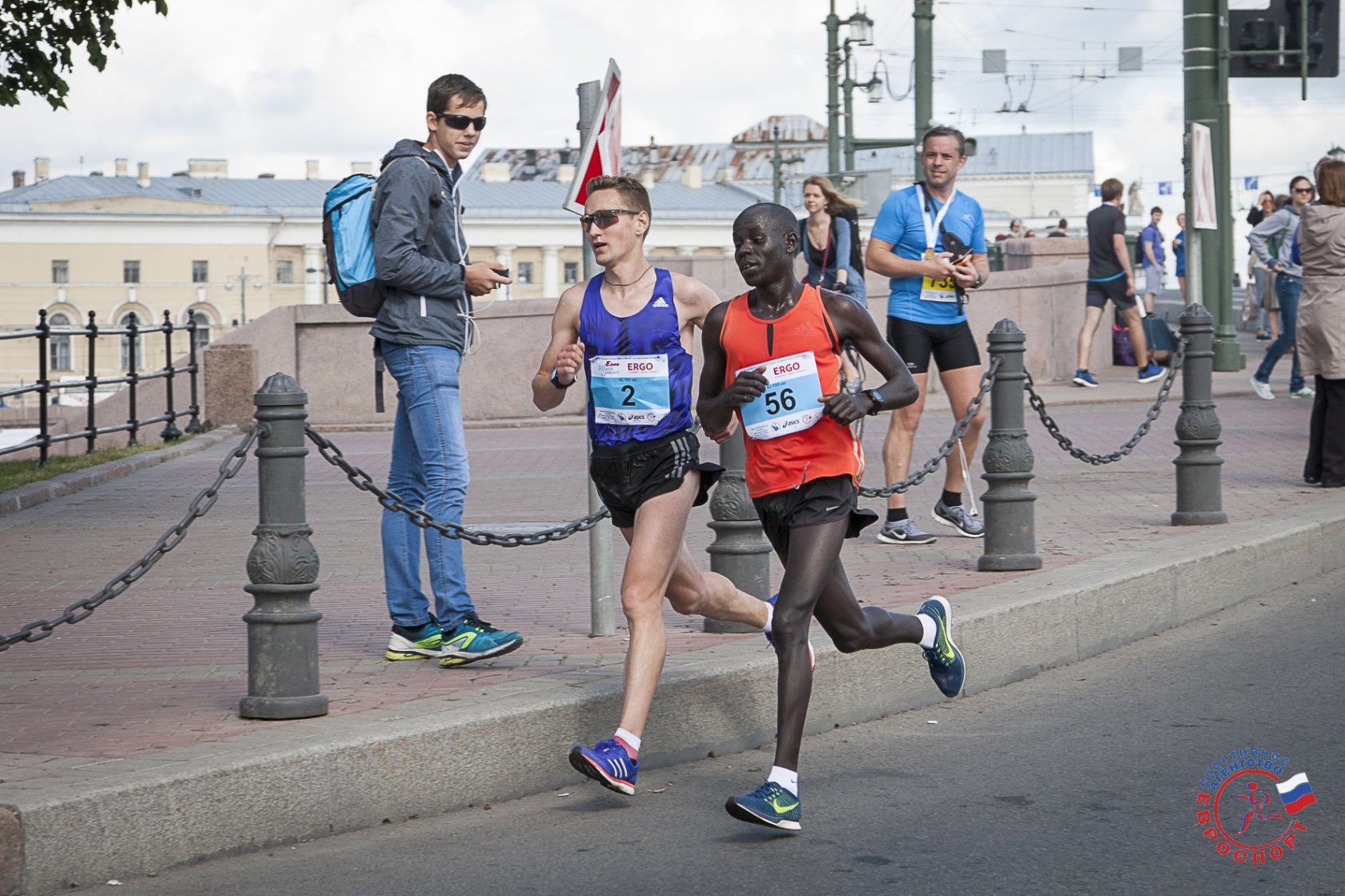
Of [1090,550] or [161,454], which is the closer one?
[1090,550]

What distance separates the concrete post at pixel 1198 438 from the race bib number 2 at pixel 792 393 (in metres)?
4.78

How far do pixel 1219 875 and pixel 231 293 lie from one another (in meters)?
114

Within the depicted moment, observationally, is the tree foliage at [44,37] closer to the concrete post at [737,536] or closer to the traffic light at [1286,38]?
the concrete post at [737,536]

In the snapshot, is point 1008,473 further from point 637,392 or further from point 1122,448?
point 637,392

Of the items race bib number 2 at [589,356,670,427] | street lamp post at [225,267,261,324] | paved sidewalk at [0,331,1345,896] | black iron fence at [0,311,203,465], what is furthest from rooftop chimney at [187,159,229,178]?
race bib number 2 at [589,356,670,427]

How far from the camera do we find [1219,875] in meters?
4.21

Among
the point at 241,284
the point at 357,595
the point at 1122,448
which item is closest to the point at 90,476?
the point at 357,595

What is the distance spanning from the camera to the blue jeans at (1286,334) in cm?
1689

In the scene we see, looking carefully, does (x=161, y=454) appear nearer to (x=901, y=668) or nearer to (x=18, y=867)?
(x=901, y=668)

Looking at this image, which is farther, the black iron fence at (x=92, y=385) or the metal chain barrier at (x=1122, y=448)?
the black iron fence at (x=92, y=385)

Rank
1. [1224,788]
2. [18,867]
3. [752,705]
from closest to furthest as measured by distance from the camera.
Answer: [18,867] < [1224,788] < [752,705]

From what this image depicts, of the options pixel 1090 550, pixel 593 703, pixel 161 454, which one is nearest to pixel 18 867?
pixel 593 703

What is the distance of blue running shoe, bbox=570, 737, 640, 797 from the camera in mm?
4754

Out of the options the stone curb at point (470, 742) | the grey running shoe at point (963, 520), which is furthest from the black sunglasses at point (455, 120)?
the grey running shoe at point (963, 520)
